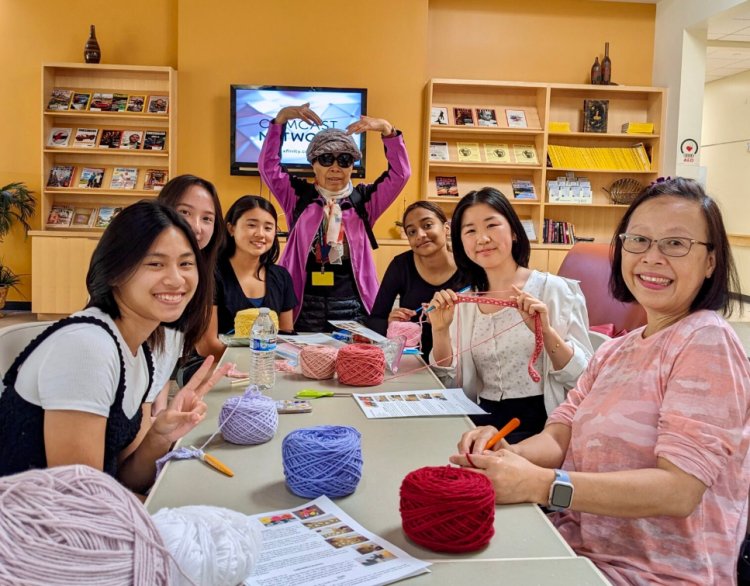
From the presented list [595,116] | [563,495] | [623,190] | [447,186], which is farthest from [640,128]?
[563,495]

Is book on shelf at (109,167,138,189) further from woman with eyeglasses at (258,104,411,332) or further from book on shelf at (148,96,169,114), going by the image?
woman with eyeglasses at (258,104,411,332)

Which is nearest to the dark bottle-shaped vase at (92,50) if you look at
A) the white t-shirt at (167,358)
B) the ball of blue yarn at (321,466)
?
the white t-shirt at (167,358)

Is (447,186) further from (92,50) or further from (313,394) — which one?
(313,394)

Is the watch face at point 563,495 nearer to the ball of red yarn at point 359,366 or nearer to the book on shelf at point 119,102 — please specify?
the ball of red yarn at point 359,366

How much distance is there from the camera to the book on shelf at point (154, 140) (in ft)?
21.1

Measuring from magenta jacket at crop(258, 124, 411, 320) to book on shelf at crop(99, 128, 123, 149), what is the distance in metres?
3.33

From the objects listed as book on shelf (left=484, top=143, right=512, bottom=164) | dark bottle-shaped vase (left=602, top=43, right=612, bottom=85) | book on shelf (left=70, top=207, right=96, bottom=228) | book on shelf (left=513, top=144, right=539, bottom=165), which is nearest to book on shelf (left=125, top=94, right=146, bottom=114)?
book on shelf (left=70, top=207, right=96, bottom=228)

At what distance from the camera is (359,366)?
2.05 metres

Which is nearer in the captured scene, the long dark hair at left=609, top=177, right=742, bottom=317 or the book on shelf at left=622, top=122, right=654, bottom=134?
the long dark hair at left=609, top=177, right=742, bottom=317

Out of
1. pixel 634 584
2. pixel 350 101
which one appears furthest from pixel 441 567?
pixel 350 101

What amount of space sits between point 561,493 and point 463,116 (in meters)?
5.84

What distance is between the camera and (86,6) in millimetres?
6566

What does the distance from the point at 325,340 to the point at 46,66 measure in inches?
206

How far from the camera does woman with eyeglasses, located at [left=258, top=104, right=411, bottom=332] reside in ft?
11.3
